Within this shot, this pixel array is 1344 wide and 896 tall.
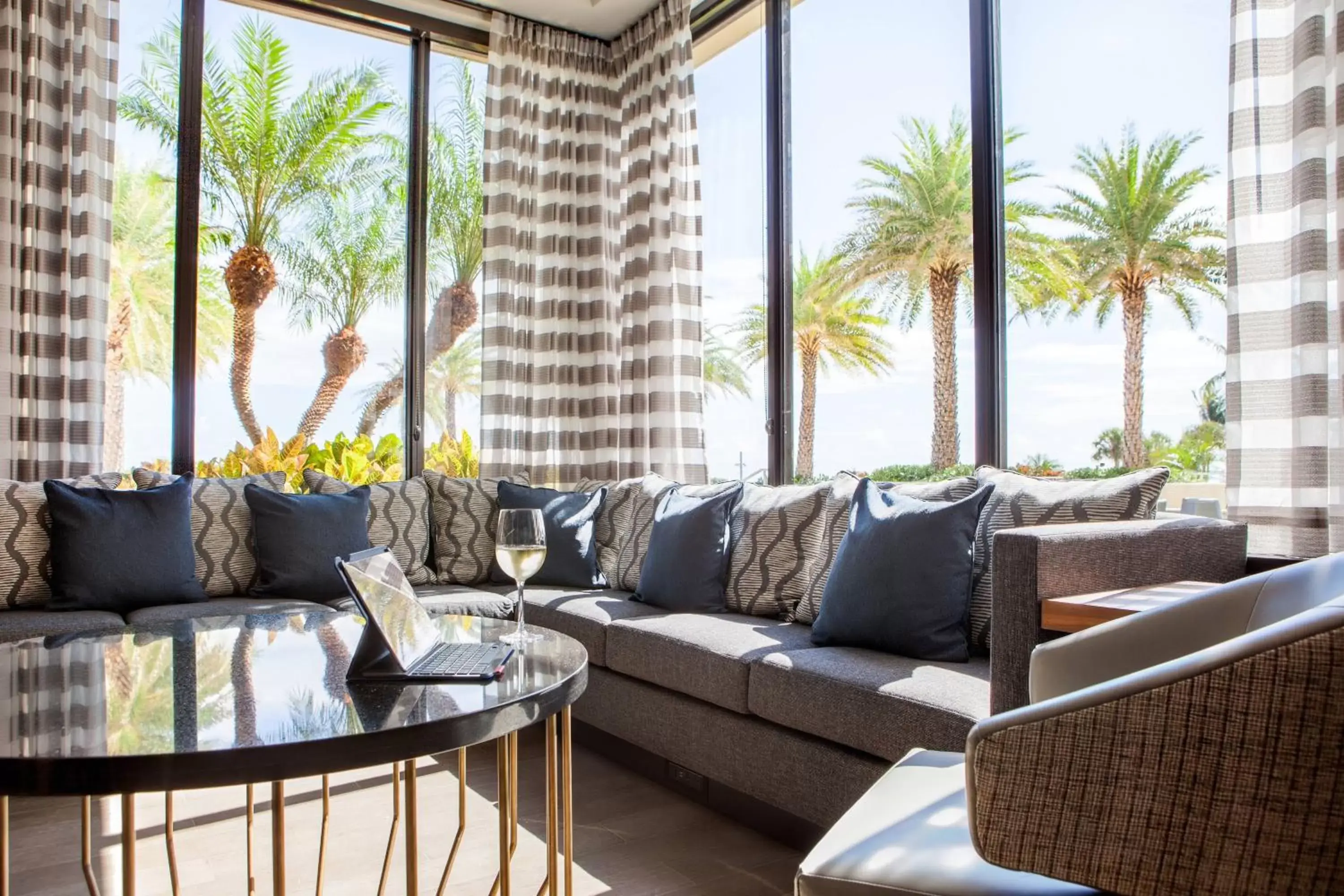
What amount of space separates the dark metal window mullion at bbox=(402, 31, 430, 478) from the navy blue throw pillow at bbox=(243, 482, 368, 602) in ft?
3.25

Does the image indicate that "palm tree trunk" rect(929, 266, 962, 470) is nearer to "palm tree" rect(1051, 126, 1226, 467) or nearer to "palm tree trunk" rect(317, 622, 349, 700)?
"palm tree" rect(1051, 126, 1226, 467)

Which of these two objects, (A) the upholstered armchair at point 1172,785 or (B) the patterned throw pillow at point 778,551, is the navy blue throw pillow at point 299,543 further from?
(A) the upholstered armchair at point 1172,785

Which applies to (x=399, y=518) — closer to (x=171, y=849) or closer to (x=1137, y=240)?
(x=171, y=849)

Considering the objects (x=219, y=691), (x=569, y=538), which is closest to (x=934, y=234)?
(x=569, y=538)

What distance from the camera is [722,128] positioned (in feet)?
14.6

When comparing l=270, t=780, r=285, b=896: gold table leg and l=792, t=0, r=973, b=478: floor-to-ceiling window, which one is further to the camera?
l=792, t=0, r=973, b=478: floor-to-ceiling window

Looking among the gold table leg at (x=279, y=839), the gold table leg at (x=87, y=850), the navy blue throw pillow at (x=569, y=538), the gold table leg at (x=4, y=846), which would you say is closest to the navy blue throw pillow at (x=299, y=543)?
the navy blue throw pillow at (x=569, y=538)

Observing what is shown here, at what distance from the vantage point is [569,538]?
147 inches

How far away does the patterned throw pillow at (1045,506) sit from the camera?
2188mm

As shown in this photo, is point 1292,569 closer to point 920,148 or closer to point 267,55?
point 920,148

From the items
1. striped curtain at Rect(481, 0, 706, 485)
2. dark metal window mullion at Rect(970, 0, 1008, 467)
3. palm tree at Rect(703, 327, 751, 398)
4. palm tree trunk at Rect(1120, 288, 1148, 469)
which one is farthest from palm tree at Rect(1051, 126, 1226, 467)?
striped curtain at Rect(481, 0, 706, 485)

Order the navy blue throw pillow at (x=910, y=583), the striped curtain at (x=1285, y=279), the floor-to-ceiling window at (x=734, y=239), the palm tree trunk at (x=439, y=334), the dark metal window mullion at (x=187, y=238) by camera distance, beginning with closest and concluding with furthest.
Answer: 1. the striped curtain at (x=1285, y=279)
2. the navy blue throw pillow at (x=910, y=583)
3. the dark metal window mullion at (x=187, y=238)
4. the floor-to-ceiling window at (x=734, y=239)
5. the palm tree trunk at (x=439, y=334)

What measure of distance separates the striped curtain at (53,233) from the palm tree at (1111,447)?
11.6 feet

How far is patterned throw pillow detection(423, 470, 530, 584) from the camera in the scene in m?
3.92
